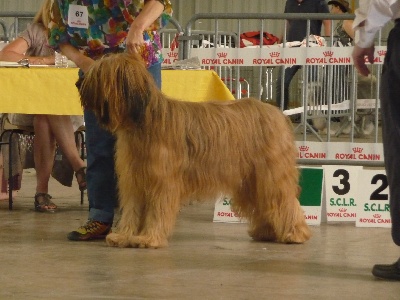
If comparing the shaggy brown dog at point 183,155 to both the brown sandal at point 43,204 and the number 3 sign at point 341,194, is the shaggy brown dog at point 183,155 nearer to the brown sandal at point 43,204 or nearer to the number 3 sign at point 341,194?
the number 3 sign at point 341,194

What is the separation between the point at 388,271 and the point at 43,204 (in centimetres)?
303

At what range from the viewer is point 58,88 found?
574 centimetres

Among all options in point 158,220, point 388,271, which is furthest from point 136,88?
point 388,271

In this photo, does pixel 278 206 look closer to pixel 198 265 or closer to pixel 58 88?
pixel 198 265

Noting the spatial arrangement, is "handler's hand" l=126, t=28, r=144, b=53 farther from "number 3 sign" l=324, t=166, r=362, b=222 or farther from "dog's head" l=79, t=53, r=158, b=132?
"number 3 sign" l=324, t=166, r=362, b=222

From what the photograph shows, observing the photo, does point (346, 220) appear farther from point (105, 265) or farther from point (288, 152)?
point (105, 265)

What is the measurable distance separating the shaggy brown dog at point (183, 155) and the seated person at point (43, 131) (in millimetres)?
1761

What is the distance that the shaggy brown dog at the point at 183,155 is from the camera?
4590 mm

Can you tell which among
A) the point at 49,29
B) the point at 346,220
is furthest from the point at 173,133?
the point at 346,220

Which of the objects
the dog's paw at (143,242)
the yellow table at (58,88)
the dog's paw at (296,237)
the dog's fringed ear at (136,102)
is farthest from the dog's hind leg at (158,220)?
the yellow table at (58,88)

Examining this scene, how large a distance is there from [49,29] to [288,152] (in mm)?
1418

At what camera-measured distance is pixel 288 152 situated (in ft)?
16.8

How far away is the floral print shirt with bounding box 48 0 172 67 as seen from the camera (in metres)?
4.91

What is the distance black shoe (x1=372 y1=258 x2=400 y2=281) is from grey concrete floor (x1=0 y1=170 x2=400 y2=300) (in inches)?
1.6
